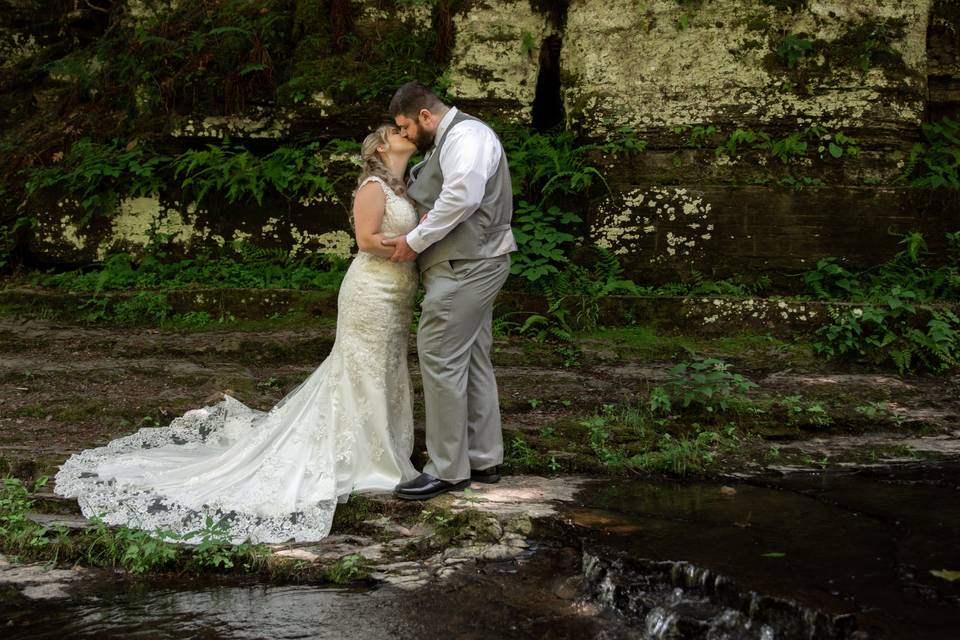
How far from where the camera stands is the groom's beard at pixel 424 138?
17.4ft

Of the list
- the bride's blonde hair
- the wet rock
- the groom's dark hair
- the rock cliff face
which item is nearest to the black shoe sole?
the wet rock

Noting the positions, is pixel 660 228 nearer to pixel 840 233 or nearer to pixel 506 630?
pixel 840 233

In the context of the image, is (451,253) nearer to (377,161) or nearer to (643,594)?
(377,161)

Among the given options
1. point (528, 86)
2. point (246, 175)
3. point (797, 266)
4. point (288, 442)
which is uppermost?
point (528, 86)

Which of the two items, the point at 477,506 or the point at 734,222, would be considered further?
the point at 734,222

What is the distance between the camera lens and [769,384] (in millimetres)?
7008

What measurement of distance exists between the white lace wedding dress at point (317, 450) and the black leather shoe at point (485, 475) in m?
0.41

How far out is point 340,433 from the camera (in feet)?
17.4

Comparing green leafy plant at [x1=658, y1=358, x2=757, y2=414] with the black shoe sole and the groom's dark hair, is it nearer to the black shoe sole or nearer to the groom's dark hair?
the black shoe sole

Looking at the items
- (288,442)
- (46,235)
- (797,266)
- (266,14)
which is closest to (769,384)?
(797,266)

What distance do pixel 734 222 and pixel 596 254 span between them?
138 cm

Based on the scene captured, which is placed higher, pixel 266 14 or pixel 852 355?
pixel 266 14

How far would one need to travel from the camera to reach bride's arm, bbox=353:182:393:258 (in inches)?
208

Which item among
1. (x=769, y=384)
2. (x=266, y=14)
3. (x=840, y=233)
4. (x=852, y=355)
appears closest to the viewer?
(x=769, y=384)
